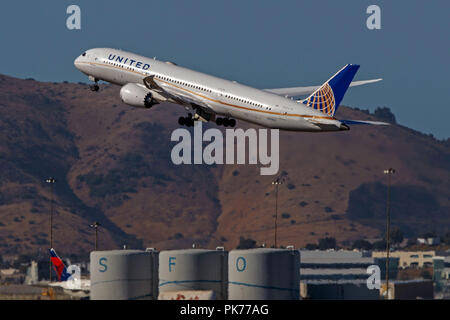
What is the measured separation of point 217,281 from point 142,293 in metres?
6.29

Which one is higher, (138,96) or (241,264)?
(138,96)

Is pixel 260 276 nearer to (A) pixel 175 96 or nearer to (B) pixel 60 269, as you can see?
(B) pixel 60 269

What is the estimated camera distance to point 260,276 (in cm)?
9169

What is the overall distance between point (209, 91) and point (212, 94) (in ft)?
2.04

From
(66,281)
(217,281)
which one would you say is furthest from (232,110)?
(217,281)

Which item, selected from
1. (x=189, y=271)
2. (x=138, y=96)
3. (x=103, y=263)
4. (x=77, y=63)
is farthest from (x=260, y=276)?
(x=77, y=63)

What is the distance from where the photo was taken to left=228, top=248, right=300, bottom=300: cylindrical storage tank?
91.6m

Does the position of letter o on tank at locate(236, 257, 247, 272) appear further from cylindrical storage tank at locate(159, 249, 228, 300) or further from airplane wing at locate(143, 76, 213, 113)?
airplane wing at locate(143, 76, 213, 113)

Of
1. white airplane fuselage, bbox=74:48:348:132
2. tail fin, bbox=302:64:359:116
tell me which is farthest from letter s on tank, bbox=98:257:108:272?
tail fin, bbox=302:64:359:116

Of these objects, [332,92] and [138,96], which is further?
[138,96]

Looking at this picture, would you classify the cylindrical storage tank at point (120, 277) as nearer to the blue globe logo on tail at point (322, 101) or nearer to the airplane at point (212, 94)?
the airplane at point (212, 94)

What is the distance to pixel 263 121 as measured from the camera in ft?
404
